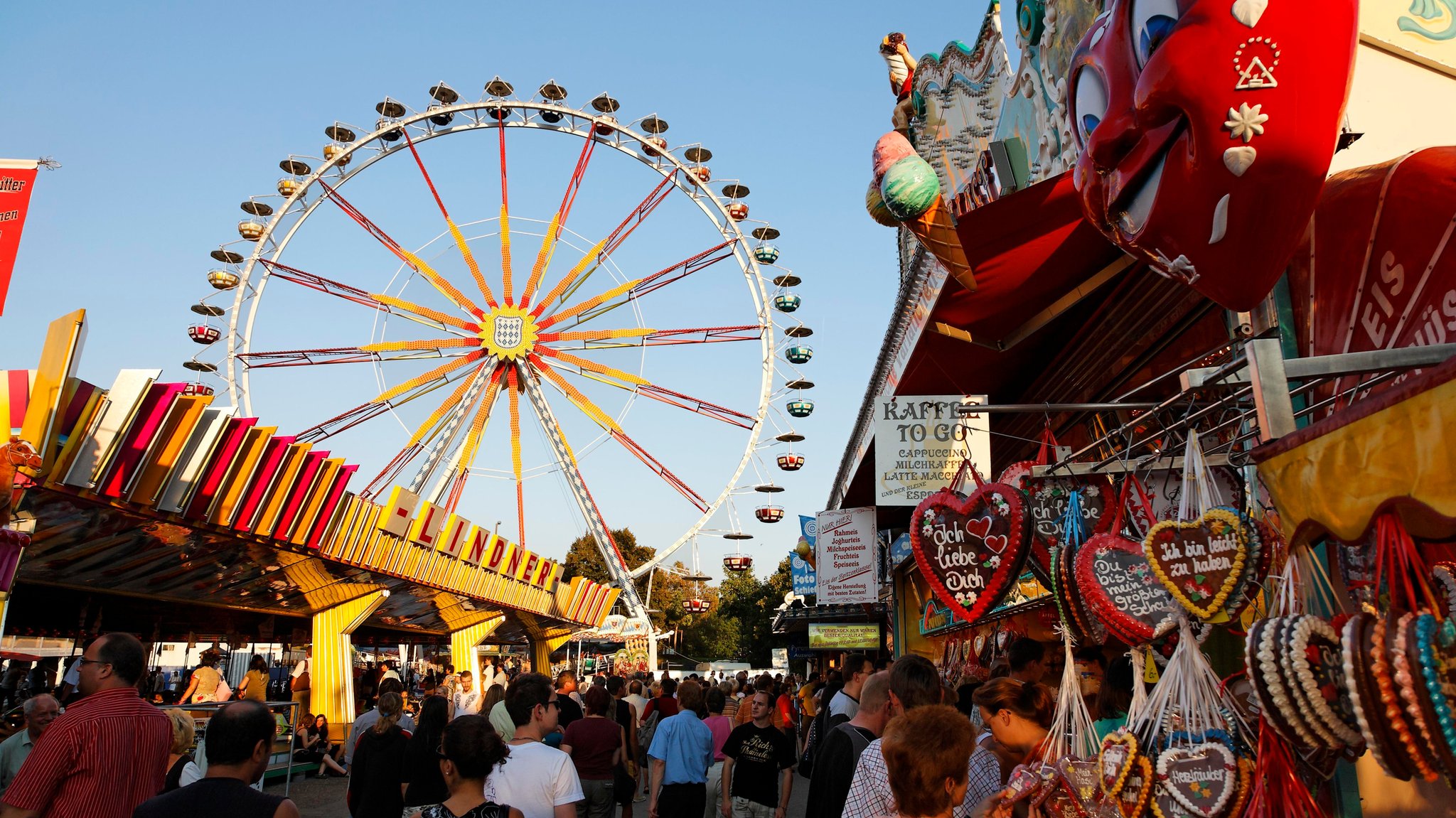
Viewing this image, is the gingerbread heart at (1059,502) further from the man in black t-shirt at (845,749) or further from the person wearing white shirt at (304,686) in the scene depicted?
the person wearing white shirt at (304,686)

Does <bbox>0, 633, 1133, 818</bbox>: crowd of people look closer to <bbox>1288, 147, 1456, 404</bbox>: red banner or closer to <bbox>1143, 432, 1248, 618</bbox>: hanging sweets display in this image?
<bbox>1143, 432, 1248, 618</bbox>: hanging sweets display

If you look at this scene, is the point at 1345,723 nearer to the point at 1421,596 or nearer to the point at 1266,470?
the point at 1421,596

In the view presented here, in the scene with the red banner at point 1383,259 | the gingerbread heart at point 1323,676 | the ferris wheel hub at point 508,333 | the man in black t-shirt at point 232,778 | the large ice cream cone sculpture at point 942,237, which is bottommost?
the man in black t-shirt at point 232,778

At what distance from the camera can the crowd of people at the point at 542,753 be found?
2.95 m

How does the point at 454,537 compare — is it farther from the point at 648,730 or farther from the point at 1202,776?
the point at 1202,776

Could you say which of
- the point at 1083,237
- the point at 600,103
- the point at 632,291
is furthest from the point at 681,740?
the point at 600,103

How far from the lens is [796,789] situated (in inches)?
519

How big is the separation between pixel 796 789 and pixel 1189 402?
10.8m

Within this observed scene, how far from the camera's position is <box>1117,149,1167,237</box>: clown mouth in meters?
3.29

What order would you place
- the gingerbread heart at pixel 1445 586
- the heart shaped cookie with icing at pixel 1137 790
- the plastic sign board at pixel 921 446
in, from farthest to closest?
the plastic sign board at pixel 921 446, the heart shaped cookie with icing at pixel 1137 790, the gingerbread heart at pixel 1445 586

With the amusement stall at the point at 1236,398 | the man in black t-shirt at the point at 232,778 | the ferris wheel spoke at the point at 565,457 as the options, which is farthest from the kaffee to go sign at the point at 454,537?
the man in black t-shirt at the point at 232,778

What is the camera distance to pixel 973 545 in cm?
509

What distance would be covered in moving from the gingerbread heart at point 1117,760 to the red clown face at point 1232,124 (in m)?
1.39

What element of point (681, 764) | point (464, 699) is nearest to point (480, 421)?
point (464, 699)
